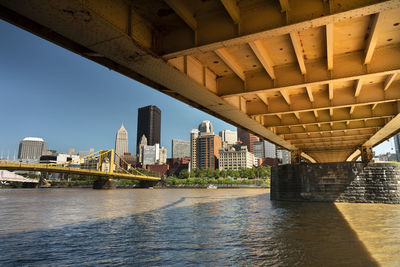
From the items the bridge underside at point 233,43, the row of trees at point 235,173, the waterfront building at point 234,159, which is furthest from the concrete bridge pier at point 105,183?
the waterfront building at point 234,159

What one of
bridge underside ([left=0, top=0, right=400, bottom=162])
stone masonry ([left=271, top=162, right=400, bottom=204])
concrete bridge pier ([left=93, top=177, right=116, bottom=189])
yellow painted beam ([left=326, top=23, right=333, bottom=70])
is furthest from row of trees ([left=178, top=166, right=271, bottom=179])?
yellow painted beam ([left=326, top=23, right=333, bottom=70])

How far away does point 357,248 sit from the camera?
8.93 m

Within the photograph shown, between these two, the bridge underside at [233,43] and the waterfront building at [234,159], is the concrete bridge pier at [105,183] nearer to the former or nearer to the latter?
the bridge underside at [233,43]

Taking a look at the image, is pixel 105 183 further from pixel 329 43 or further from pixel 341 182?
pixel 329 43

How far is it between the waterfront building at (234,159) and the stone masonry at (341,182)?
15569cm

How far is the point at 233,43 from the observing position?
7.42 meters

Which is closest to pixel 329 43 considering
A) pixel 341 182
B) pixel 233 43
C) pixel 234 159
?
pixel 233 43

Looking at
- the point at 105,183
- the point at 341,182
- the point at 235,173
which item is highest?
the point at 235,173

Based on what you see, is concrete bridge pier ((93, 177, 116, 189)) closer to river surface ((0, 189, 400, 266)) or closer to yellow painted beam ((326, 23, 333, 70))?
river surface ((0, 189, 400, 266))

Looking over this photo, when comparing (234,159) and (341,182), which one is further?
(234,159)

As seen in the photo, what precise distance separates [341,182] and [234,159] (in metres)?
163

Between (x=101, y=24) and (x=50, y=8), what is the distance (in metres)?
1.02

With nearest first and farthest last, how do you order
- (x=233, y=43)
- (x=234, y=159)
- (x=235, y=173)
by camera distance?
(x=233, y=43), (x=235, y=173), (x=234, y=159)

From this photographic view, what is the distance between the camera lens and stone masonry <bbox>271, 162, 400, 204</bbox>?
23953 millimetres
